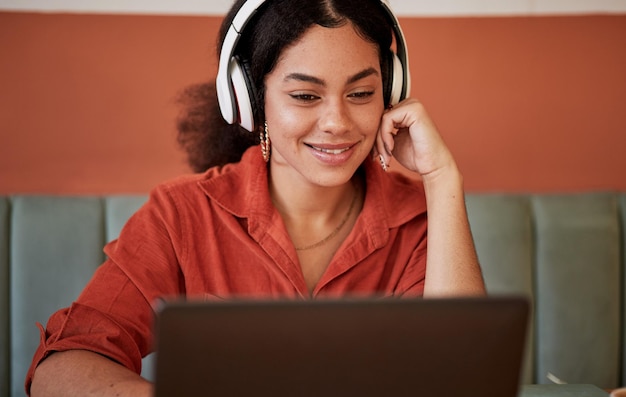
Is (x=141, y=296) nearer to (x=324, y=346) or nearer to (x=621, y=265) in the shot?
(x=324, y=346)

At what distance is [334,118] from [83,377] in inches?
22.5

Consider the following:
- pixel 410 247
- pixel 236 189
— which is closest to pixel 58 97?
pixel 236 189

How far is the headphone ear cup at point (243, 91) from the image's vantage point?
1.43 meters

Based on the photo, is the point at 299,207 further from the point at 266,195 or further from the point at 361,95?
the point at 361,95

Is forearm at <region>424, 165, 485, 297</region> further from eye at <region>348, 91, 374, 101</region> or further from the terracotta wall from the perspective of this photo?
the terracotta wall

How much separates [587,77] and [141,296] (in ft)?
4.53

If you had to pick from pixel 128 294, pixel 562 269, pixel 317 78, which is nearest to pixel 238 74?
pixel 317 78

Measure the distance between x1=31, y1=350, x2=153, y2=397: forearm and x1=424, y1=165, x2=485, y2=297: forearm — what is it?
0.53 m

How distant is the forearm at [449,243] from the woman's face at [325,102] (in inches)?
6.5

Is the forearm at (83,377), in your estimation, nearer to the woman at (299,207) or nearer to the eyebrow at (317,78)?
the woman at (299,207)

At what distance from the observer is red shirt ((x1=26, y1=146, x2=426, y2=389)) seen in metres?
1.35

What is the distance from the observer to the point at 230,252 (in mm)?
1501

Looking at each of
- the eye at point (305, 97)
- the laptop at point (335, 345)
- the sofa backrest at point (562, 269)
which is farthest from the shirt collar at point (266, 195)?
the laptop at point (335, 345)

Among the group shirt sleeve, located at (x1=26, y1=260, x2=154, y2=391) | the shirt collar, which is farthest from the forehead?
shirt sleeve, located at (x1=26, y1=260, x2=154, y2=391)
